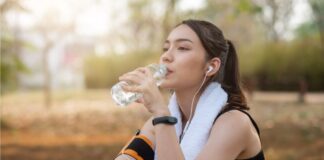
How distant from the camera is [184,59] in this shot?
188 centimetres

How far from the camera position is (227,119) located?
1818 mm

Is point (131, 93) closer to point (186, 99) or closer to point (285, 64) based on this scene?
point (186, 99)

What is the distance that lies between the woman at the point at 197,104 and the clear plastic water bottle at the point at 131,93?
3 cm

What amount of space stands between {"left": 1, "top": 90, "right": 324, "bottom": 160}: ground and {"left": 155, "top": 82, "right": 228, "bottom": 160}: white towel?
19.4 ft

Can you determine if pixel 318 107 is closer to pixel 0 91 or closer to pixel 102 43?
pixel 0 91

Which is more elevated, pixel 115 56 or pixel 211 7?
pixel 115 56

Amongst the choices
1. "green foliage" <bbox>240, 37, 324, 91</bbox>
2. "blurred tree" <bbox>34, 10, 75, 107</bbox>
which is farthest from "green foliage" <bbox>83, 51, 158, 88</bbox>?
"blurred tree" <bbox>34, 10, 75, 107</bbox>

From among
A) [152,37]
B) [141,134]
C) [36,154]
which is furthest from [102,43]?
[141,134]

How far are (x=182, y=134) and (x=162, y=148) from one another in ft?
0.81

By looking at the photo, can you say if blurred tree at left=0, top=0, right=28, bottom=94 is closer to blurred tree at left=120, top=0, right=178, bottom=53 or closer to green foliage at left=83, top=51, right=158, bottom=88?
blurred tree at left=120, top=0, right=178, bottom=53

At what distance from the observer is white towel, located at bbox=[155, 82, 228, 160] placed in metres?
1.82

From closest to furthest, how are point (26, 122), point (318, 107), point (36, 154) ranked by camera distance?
point (36, 154) < point (26, 122) < point (318, 107)

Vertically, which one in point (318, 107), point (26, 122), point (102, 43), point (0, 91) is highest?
point (102, 43)

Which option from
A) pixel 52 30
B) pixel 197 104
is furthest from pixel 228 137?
pixel 52 30
